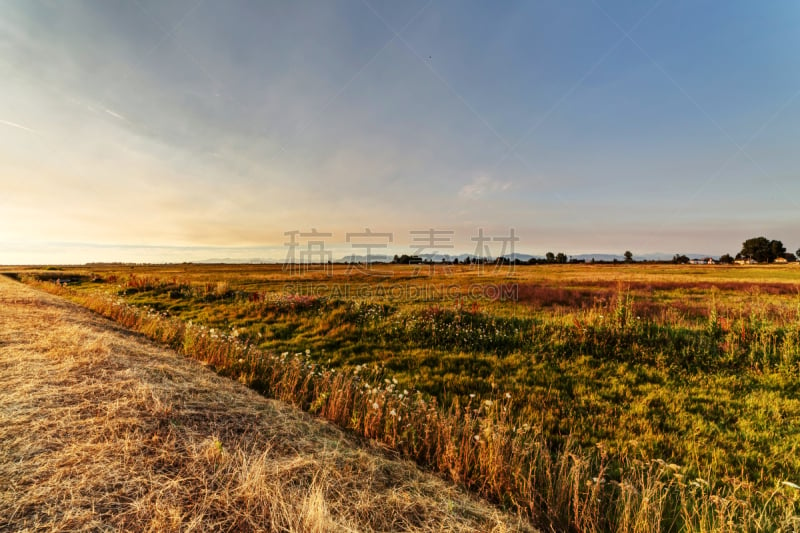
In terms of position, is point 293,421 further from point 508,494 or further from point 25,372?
point 25,372

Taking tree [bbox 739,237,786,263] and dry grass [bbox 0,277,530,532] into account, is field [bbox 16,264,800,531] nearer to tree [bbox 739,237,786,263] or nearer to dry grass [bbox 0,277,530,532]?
dry grass [bbox 0,277,530,532]

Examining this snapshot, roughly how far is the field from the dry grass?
686 millimetres

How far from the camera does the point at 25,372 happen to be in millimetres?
5035

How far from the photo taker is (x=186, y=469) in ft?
9.82

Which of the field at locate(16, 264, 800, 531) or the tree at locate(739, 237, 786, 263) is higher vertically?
the tree at locate(739, 237, 786, 263)

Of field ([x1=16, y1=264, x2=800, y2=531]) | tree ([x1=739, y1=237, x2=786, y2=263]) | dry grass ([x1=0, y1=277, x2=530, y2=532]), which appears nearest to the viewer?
dry grass ([x1=0, y1=277, x2=530, y2=532])

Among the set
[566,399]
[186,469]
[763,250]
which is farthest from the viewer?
[763,250]

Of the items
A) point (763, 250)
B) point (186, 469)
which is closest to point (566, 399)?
point (186, 469)

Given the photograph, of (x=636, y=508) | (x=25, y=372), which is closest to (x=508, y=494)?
(x=636, y=508)

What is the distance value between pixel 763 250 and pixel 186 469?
7044 inches

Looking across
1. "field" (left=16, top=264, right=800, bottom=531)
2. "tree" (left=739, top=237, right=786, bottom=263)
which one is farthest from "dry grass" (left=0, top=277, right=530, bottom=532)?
"tree" (left=739, top=237, right=786, bottom=263)

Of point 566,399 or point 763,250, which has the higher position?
point 763,250

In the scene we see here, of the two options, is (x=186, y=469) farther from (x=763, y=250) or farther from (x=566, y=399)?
(x=763, y=250)

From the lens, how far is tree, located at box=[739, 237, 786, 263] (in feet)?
379
